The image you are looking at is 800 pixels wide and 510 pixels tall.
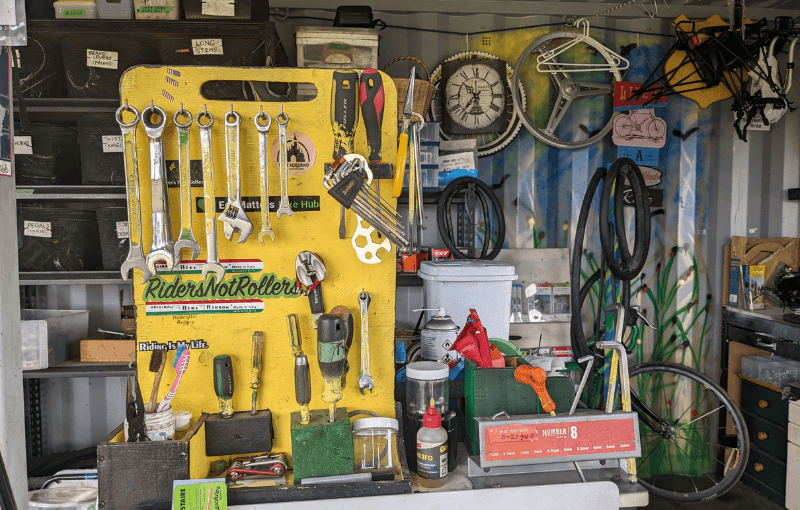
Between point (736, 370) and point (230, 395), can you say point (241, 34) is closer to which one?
point (230, 395)

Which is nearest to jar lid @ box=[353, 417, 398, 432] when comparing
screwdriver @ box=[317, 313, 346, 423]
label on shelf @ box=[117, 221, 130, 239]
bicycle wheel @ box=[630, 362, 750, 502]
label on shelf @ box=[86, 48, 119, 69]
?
screwdriver @ box=[317, 313, 346, 423]

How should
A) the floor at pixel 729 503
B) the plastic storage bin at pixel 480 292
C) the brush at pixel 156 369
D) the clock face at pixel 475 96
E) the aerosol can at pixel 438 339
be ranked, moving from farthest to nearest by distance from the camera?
the clock face at pixel 475 96
the floor at pixel 729 503
the plastic storage bin at pixel 480 292
the aerosol can at pixel 438 339
the brush at pixel 156 369

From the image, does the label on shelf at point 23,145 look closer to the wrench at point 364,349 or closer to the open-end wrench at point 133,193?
the open-end wrench at point 133,193

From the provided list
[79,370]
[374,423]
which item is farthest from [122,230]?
[374,423]

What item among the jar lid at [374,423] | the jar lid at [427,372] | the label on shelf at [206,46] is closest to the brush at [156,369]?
the jar lid at [374,423]

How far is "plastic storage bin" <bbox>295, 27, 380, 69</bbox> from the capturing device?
235 centimetres

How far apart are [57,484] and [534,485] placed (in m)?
1.79

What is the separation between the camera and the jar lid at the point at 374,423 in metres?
1.27

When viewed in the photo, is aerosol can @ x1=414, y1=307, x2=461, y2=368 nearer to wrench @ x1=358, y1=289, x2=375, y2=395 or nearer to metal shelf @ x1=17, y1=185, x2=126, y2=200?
wrench @ x1=358, y1=289, x2=375, y2=395

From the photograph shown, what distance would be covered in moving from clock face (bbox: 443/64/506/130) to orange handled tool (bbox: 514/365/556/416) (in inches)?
79.4

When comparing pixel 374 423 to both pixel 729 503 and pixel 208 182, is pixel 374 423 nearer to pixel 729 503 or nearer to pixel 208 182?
pixel 208 182

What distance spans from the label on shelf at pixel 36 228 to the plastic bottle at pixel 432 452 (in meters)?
2.26

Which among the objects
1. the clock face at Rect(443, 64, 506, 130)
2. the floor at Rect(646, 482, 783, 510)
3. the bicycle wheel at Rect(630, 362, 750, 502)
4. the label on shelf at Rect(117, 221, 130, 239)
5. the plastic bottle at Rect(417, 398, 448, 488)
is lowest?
the floor at Rect(646, 482, 783, 510)

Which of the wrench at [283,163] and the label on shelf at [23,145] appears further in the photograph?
the label on shelf at [23,145]
